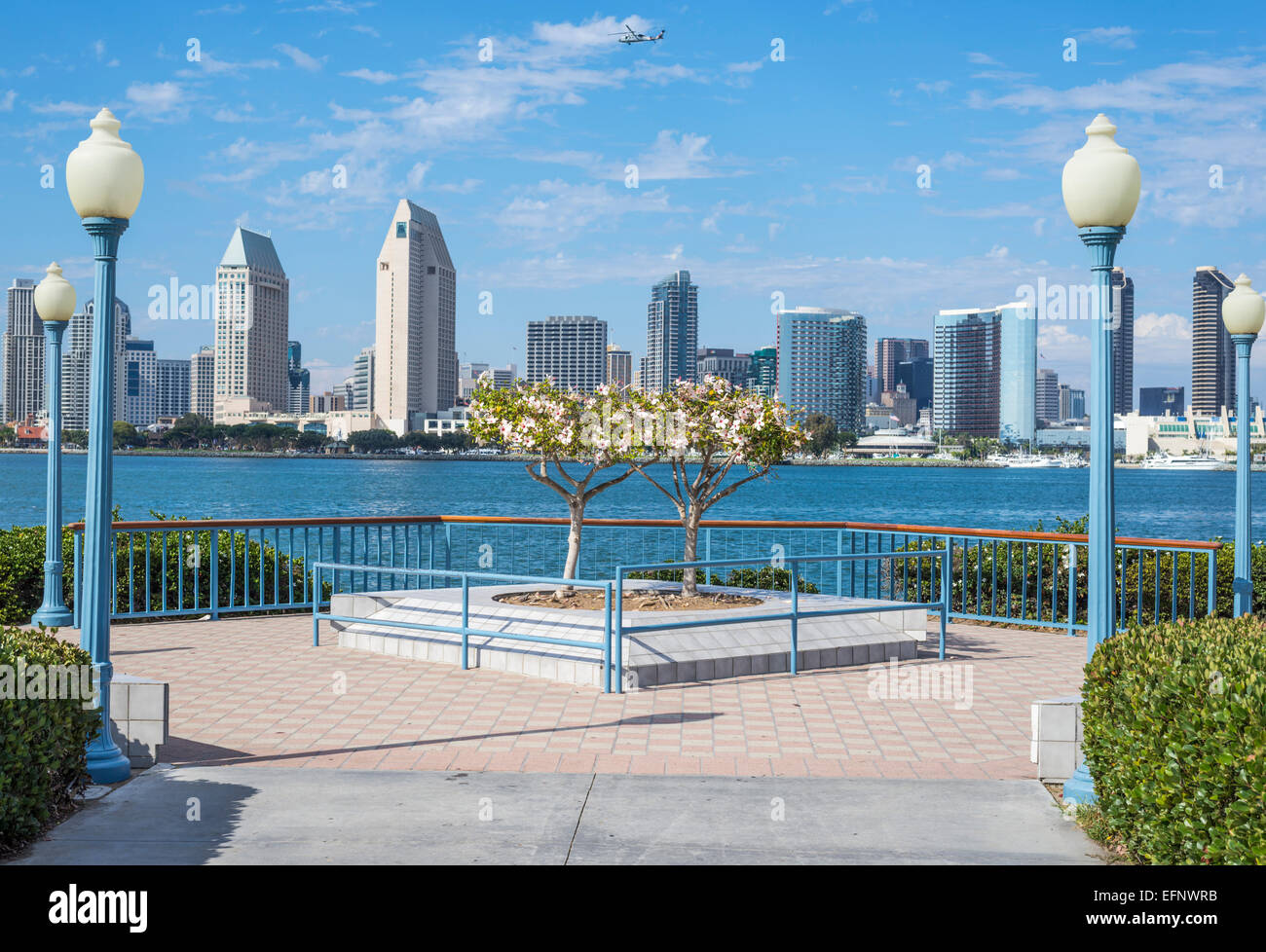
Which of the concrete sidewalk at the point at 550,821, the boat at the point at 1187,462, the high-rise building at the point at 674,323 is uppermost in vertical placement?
the high-rise building at the point at 674,323

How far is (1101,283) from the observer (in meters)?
5.89

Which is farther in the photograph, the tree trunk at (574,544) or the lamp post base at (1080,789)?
the tree trunk at (574,544)

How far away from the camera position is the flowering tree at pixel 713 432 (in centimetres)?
1064

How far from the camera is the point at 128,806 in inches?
212

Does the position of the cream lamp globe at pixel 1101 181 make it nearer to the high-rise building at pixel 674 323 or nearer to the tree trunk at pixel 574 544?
the tree trunk at pixel 574 544

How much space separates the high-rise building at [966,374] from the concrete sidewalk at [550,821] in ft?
450

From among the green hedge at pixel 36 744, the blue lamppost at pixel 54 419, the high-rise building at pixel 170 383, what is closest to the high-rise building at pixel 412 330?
the high-rise building at pixel 170 383

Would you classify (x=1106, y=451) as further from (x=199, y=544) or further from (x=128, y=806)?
(x=199, y=544)

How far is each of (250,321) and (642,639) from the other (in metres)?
141

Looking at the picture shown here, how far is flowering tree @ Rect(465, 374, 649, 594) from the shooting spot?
10.6m

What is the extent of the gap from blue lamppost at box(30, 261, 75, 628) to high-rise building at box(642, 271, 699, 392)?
369 ft

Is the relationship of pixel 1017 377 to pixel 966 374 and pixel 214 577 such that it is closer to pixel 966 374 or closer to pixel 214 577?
pixel 966 374

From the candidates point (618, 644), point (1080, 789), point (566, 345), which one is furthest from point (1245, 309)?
point (566, 345)
